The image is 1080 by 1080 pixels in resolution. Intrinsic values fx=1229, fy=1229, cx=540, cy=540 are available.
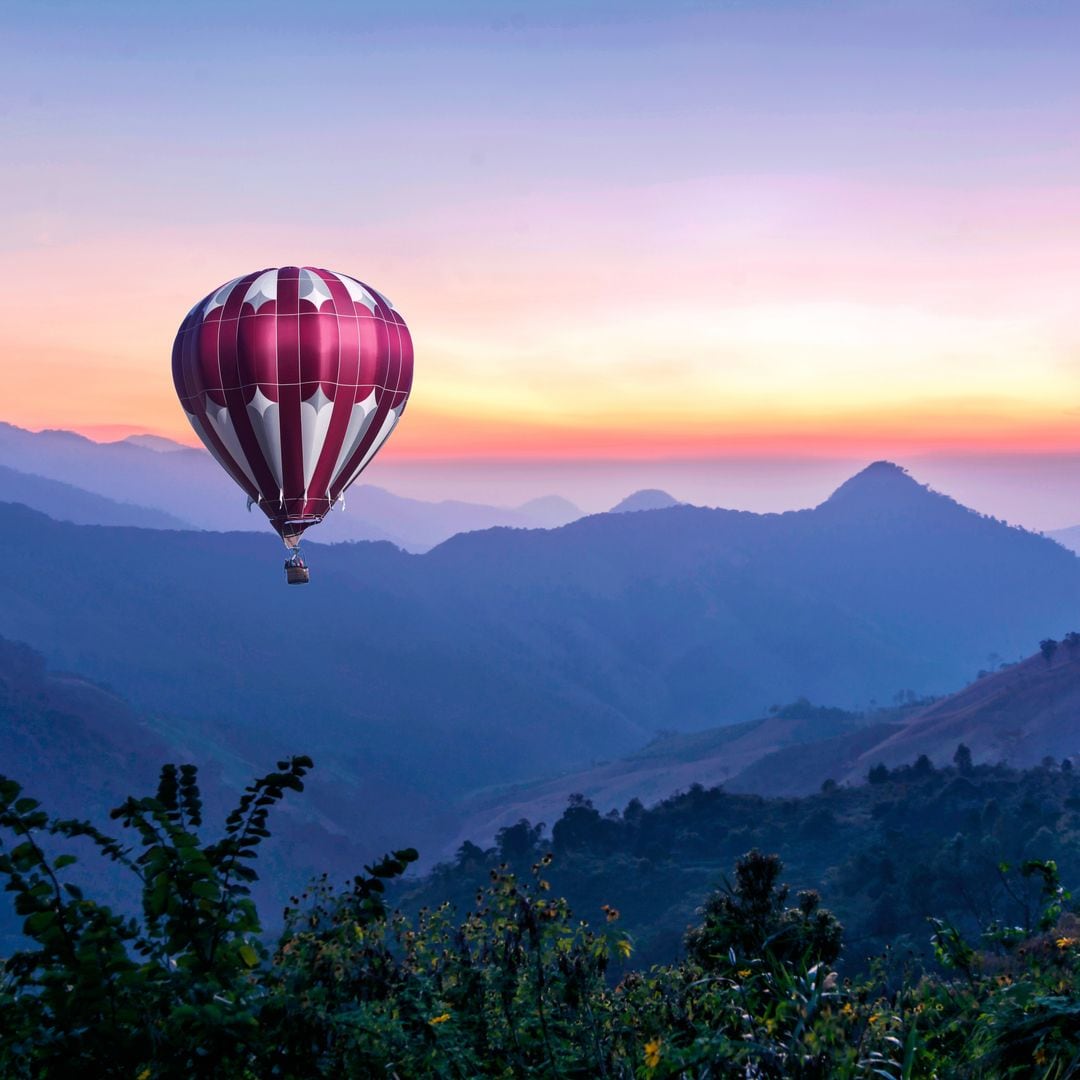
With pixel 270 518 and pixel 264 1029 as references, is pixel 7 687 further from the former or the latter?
pixel 264 1029

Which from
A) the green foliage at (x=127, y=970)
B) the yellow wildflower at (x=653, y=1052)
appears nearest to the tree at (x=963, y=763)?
the yellow wildflower at (x=653, y=1052)

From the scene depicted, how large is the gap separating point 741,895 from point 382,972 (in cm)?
782

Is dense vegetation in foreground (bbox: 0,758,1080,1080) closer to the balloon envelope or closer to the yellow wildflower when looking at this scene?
the yellow wildflower

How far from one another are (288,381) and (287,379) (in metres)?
0.05

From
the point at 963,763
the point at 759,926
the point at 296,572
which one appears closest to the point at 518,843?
the point at 963,763

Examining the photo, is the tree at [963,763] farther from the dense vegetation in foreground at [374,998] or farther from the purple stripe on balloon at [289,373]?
the dense vegetation in foreground at [374,998]

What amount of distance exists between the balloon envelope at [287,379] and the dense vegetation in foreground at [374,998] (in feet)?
65.7

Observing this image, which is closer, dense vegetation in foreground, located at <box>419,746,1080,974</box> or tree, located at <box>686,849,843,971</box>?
tree, located at <box>686,849,843,971</box>

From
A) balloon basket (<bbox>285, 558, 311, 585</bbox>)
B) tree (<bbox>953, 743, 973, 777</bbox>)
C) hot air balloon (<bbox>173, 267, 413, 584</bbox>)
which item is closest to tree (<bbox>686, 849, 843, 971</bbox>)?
balloon basket (<bbox>285, 558, 311, 585</bbox>)

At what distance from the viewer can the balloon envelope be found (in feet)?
90.8

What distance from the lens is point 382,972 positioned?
24.0 ft

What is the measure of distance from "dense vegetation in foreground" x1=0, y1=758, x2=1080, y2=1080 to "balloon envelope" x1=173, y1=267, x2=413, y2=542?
788 inches

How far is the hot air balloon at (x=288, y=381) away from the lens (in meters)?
27.7

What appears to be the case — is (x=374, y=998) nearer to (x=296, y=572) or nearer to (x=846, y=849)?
(x=296, y=572)
